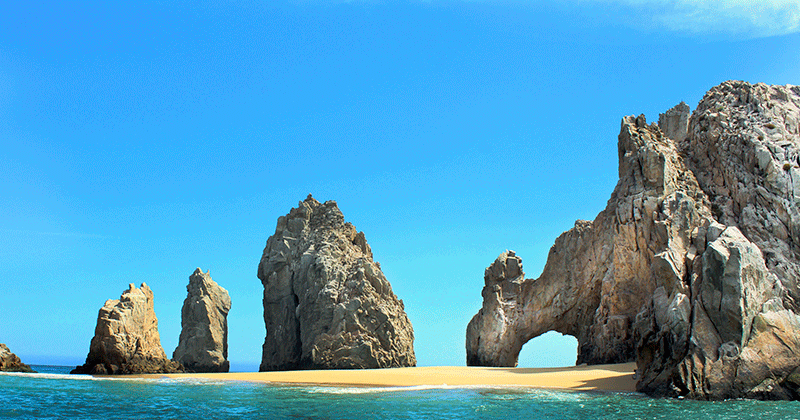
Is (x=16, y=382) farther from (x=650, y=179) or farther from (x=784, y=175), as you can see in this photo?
(x=784, y=175)

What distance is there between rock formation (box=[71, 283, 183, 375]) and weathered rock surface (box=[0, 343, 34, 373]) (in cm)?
717

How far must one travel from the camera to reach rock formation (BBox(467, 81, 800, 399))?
19.4 metres

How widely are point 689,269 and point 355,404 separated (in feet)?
45.4

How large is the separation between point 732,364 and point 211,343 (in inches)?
1630

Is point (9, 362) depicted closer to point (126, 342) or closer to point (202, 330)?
point (126, 342)

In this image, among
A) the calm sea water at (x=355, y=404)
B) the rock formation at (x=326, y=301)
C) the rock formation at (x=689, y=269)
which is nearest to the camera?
the calm sea water at (x=355, y=404)

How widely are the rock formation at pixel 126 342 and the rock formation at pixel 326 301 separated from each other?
9891 millimetres

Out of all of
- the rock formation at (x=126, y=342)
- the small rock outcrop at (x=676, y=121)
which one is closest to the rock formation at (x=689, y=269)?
the small rock outcrop at (x=676, y=121)

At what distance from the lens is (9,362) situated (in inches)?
1704

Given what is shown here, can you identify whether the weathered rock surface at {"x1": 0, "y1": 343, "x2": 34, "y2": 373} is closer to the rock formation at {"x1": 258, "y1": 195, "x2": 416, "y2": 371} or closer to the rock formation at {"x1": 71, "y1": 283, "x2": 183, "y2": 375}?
the rock formation at {"x1": 71, "y1": 283, "x2": 183, "y2": 375}

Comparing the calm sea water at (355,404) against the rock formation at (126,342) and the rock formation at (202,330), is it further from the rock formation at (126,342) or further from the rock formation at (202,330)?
the rock formation at (202,330)

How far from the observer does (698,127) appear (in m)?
33.0

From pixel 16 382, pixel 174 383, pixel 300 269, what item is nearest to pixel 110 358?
pixel 16 382

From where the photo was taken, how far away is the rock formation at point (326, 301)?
143 ft
